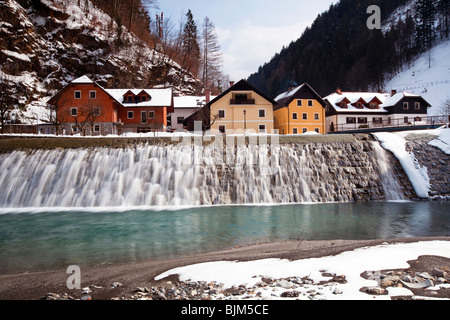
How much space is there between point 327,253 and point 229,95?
3598 cm

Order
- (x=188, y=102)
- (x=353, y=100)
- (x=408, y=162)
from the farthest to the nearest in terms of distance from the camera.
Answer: (x=353, y=100), (x=188, y=102), (x=408, y=162)

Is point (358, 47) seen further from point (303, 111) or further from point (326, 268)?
point (326, 268)

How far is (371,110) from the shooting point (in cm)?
5375

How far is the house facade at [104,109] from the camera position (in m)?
39.7

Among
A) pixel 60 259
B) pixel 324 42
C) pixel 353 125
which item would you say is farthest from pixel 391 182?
pixel 324 42

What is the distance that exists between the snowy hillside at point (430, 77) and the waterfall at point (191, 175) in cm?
5648

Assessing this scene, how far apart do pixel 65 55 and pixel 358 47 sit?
317ft

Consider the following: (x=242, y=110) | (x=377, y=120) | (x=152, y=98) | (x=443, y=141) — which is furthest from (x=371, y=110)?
(x=152, y=98)

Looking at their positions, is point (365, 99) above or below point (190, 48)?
below

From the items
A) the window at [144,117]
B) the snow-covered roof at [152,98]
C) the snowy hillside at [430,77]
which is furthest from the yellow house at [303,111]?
the snowy hillside at [430,77]

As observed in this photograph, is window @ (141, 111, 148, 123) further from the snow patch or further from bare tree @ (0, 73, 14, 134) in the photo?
the snow patch

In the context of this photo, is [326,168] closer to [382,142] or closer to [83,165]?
[382,142]

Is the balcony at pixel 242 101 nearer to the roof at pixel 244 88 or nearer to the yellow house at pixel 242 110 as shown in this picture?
the yellow house at pixel 242 110

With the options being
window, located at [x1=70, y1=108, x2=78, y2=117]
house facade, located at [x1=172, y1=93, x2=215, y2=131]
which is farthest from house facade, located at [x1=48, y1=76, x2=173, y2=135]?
house facade, located at [x1=172, y1=93, x2=215, y2=131]
